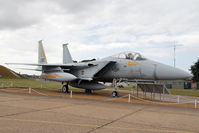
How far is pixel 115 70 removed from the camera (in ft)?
46.0

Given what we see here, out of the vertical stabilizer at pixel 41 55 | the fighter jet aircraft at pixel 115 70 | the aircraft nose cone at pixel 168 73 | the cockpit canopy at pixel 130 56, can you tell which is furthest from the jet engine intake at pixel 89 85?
the vertical stabilizer at pixel 41 55

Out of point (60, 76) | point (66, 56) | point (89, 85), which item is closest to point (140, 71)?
point (89, 85)

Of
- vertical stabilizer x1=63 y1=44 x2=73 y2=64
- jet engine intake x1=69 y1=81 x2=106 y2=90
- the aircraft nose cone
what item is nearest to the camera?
the aircraft nose cone

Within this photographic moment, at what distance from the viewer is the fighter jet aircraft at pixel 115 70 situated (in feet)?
38.0

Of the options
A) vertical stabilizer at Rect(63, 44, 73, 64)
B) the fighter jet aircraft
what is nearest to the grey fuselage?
the fighter jet aircraft

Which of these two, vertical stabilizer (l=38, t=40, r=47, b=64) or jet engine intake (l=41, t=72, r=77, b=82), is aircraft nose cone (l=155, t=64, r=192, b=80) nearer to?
jet engine intake (l=41, t=72, r=77, b=82)

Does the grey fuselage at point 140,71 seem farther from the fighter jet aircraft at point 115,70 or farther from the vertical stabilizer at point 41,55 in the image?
the vertical stabilizer at point 41,55

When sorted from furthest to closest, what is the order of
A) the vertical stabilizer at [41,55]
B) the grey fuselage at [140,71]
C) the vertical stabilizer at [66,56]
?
the vertical stabilizer at [66,56], the vertical stabilizer at [41,55], the grey fuselage at [140,71]

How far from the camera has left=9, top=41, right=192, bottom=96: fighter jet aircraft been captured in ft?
38.0

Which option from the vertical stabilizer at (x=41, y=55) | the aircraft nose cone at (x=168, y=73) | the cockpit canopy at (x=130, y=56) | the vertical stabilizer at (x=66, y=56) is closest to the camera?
the aircraft nose cone at (x=168, y=73)

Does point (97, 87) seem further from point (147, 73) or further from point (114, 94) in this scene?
point (147, 73)

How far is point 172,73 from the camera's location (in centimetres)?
Result: 1111

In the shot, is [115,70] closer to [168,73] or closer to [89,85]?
[89,85]

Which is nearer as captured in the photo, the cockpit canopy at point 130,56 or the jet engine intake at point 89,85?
the cockpit canopy at point 130,56
